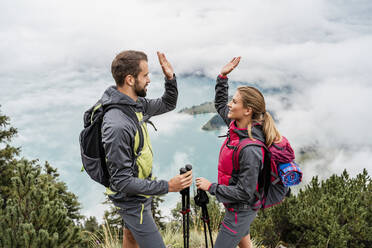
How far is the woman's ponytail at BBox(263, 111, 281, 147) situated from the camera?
9.50 ft

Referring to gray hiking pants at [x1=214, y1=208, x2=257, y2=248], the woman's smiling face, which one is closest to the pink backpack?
gray hiking pants at [x1=214, y1=208, x2=257, y2=248]

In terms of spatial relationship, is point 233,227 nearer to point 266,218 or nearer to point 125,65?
point 125,65

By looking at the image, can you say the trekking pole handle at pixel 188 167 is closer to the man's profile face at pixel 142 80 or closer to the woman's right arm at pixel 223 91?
the man's profile face at pixel 142 80

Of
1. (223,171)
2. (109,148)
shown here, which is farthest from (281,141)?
(109,148)

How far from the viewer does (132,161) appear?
267 cm

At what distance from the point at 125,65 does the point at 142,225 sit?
1.43 metres

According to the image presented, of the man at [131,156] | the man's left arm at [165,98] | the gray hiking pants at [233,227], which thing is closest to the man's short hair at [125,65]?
the man at [131,156]

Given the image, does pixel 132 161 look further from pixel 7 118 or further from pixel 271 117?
pixel 7 118

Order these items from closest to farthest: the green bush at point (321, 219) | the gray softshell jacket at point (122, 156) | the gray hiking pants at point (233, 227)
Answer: the gray softshell jacket at point (122, 156)
the gray hiking pants at point (233, 227)
the green bush at point (321, 219)

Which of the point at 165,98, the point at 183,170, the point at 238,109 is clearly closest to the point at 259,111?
the point at 238,109

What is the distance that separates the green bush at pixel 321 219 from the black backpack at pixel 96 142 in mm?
4407

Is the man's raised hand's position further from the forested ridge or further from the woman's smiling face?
the forested ridge

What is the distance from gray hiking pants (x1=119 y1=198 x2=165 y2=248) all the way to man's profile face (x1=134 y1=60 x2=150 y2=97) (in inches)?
40.1

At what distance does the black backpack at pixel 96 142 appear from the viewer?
270 cm
